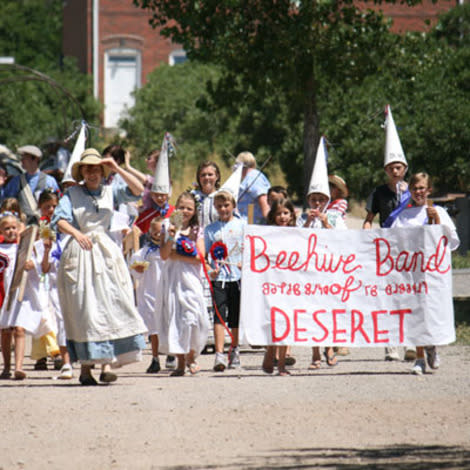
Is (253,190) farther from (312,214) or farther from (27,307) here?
(27,307)

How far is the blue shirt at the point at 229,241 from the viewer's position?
11.8 meters

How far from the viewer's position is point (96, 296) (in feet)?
35.1

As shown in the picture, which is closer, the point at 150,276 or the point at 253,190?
the point at 150,276

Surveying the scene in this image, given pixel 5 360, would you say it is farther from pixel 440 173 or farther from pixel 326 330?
pixel 440 173

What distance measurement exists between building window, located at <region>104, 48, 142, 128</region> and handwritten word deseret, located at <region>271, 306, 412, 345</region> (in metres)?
38.9

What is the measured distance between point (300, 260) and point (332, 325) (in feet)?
2.10

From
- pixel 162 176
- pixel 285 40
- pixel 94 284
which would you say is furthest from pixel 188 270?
pixel 285 40

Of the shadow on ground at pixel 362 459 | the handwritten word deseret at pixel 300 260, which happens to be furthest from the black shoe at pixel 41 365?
the shadow on ground at pixel 362 459

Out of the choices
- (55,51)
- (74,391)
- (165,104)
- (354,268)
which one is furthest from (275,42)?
(55,51)

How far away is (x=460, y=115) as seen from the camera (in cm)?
2702

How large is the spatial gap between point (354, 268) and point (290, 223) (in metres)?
0.85

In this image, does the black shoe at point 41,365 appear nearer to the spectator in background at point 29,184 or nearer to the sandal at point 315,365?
the sandal at point 315,365

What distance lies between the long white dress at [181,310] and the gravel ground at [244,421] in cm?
32

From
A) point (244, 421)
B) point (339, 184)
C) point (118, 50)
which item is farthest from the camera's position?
point (118, 50)
